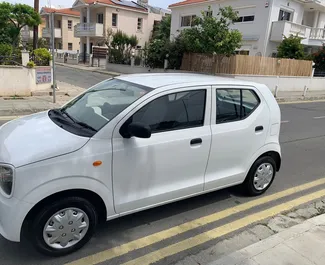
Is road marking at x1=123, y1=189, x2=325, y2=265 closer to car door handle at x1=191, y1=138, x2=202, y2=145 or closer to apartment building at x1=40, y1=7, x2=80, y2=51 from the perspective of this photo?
car door handle at x1=191, y1=138, x2=202, y2=145

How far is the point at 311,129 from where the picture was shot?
877 cm

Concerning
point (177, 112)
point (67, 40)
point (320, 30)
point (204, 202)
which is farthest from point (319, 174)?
point (67, 40)

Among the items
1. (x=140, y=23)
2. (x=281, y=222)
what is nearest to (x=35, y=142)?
(x=281, y=222)

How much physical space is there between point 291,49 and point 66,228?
71.2 ft

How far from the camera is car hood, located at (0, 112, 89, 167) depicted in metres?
2.45

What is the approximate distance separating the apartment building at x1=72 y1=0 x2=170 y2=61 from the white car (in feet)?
107

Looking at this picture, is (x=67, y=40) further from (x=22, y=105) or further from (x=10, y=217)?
(x=10, y=217)

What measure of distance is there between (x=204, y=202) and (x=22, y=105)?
7.39 m

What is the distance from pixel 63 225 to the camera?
8.66 ft

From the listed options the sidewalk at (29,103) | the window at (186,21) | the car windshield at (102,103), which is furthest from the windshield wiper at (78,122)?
the window at (186,21)

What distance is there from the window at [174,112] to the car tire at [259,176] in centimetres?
123

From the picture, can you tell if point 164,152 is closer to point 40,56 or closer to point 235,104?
point 235,104

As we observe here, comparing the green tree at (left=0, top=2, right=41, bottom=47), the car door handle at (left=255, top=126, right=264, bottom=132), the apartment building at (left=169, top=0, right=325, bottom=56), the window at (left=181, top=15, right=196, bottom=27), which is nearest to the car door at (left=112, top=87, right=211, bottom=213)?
the car door handle at (left=255, top=126, right=264, bottom=132)

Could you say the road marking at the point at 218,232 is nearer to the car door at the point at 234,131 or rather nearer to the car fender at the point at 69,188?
the car door at the point at 234,131
